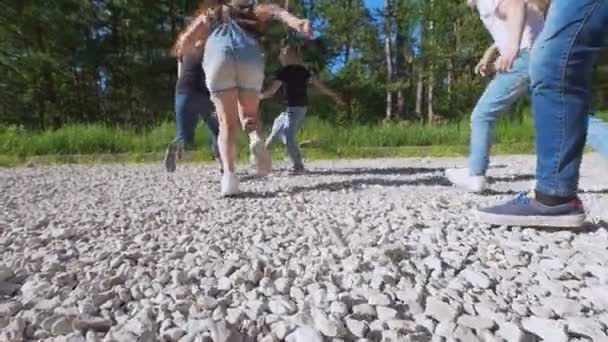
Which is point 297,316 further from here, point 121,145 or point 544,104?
point 121,145

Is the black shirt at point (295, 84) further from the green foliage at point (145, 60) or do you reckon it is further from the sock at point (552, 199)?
the green foliage at point (145, 60)

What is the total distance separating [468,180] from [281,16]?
151 centimetres

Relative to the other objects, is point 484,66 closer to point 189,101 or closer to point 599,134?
point 599,134

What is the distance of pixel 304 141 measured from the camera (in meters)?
7.05

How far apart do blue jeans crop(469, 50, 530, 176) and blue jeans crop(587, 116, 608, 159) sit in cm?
40

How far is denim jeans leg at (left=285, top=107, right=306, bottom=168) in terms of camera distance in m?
4.44

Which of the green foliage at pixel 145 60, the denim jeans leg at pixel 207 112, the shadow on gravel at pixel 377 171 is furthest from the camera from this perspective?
the green foliage at pixel 145 60

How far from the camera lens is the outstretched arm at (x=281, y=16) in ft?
8.80

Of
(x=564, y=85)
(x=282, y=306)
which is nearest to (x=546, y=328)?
(x=282, y=306)

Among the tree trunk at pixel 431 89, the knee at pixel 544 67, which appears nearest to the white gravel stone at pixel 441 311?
the knee at pixel 544 67

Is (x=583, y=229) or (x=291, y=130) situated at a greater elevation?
(x=291, y=130)

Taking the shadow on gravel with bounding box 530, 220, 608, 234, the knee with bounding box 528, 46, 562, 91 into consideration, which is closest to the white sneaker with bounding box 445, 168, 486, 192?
the shadow on gravel with bounding box 530, 220, 608, 234

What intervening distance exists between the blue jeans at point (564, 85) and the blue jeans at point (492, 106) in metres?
0.96

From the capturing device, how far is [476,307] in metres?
1.10
